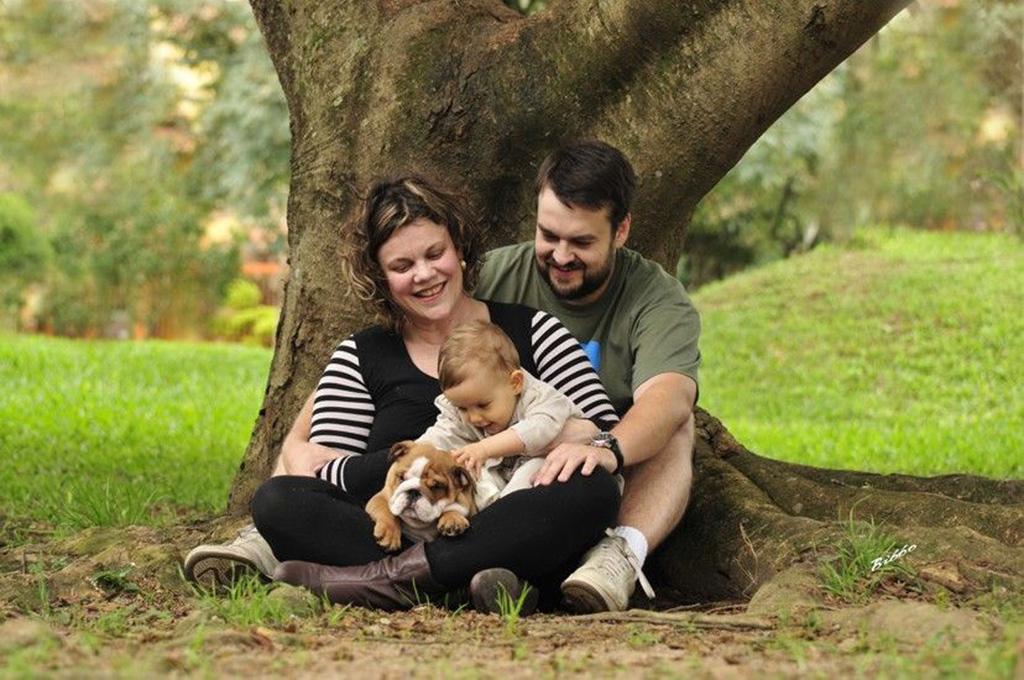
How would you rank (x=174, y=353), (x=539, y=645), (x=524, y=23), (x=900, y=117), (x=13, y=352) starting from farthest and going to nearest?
1. (x=900, y=117)
2. (x=174, y=353)
3. (x=13, y=352)
4. (x=524, y=23)
5. (x=539, y=645)

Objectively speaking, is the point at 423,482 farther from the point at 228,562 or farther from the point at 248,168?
the point at 248,168

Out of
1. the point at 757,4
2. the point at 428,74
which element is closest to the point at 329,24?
the point at 428,74

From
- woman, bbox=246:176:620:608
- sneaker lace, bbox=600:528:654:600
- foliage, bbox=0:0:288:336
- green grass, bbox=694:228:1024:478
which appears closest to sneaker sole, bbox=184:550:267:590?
woman, bbox=246:176:620:608

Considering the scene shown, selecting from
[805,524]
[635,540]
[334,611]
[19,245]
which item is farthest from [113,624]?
[19,245]

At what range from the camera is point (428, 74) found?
20.3 feet

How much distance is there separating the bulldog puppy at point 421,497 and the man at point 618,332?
0.27m

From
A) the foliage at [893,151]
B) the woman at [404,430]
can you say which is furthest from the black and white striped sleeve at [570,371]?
the foliage at [893,151]

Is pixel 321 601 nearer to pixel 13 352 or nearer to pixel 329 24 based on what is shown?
pixel 329 24

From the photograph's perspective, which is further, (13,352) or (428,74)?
(13,352)

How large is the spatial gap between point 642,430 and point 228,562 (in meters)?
1.46

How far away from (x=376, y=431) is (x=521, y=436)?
26.6 inches

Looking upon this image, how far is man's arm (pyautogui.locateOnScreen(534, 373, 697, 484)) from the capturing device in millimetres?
4781

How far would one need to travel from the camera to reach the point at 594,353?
556cm

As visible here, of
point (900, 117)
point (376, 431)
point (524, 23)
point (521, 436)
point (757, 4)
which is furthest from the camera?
point (900, 117)
